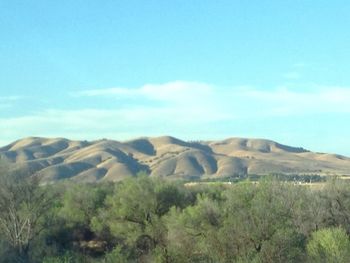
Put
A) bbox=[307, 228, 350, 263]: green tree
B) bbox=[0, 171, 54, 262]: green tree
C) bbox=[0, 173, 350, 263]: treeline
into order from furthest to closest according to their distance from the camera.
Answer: bbox=[0, 171, 54, 262]: green tree < bbox=[0, 173, 350, 263]: treeline < bbox=[307, 228, 350, 263]: green tree

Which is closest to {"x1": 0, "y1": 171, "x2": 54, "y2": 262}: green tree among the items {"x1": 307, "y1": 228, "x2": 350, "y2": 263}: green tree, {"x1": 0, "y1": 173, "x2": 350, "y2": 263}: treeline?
{"x1": 0, "y1": 173, "x2": 350, "y2": 263}: treeline

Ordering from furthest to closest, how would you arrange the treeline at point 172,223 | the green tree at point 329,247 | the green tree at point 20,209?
1. the green tree at point 20,209
2. the treeline at point 172,223
3. the green tree at point 329,247

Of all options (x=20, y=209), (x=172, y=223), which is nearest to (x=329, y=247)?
(x=172, y=223)

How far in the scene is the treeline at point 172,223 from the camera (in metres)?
35.2

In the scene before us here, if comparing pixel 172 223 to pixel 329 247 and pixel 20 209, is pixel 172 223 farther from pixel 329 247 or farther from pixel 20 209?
pixel 20 209

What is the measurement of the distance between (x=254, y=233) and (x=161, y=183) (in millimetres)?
23754

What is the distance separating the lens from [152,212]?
54.1m

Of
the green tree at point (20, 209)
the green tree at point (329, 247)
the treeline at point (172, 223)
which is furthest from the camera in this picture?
the green tree at point (20, 209)

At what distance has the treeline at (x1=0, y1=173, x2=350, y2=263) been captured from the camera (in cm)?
3516

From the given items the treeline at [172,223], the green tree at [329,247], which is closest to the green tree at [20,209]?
the treeline at [172,223]

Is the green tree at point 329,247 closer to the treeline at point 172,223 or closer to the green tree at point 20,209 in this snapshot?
the treeline at point 172,223

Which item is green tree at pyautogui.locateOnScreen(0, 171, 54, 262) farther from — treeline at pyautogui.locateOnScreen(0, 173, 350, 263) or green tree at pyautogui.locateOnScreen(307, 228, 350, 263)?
green tree at pyautogui.locateOnScreen(307, 228, 350, 263)

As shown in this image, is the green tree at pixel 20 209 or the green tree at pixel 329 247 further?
the green tree at pixel 20 209

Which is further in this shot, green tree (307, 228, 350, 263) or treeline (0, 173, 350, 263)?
treeline (0, 173, 350, 263)
